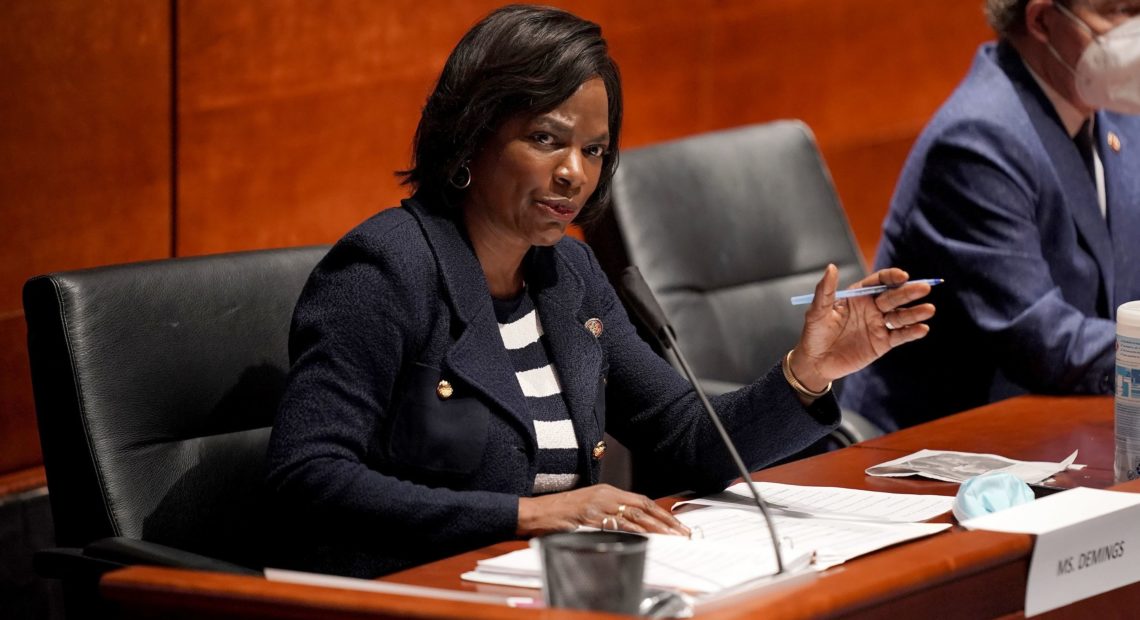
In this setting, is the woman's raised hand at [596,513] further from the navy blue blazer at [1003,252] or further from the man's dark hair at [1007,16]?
the man's dark hair at [1007,16]

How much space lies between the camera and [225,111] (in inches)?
117

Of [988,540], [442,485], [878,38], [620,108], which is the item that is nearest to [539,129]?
[620,108]

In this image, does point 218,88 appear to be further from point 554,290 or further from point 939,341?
point 939,341

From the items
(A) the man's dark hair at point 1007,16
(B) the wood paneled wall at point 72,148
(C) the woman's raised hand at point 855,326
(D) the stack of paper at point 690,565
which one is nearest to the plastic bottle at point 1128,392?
(C) the woman's raised hand at point 855,326

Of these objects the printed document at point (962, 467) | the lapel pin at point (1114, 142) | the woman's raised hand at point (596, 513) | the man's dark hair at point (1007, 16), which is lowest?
the printed document at point (962, 467)

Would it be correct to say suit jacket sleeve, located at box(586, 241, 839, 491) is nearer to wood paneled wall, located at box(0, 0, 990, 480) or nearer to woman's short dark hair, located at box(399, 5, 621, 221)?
woman's short dark hair, located at box(399, 5, 621, 221)

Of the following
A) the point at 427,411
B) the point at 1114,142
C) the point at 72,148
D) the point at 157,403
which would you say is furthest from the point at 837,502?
the point at 72,148

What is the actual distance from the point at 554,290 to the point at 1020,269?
39.9 inches

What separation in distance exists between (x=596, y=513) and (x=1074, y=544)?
1.67 ft

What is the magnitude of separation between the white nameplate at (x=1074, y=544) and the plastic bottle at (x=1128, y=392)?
0.26 metres

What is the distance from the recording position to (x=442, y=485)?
5.93 ft

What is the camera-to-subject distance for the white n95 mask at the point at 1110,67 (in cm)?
272

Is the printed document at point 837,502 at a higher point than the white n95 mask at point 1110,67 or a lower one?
lower

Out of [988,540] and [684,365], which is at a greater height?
[684,365]
